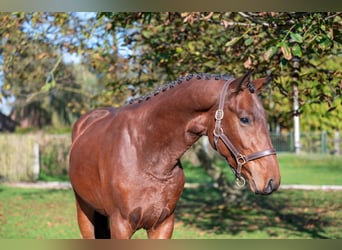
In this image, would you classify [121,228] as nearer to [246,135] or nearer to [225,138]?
[225,138]

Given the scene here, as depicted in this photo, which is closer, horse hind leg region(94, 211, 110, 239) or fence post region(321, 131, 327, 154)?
horse hind leg region(94, 211, 110, 239)

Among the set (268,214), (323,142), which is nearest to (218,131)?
(268,214)

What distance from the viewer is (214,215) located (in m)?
11.0

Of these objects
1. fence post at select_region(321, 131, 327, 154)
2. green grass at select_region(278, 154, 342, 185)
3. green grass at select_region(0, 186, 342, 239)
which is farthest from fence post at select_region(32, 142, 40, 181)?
fence post at select_region(321, 131, 327, 154)

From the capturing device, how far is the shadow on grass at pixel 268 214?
9086 millimetres

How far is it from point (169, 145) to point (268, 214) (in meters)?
8.05

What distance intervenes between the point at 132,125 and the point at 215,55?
365 centimetres

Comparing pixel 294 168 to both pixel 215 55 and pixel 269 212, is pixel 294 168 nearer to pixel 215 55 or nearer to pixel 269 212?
pixel 269 212

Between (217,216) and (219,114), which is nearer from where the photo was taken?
(219,114)

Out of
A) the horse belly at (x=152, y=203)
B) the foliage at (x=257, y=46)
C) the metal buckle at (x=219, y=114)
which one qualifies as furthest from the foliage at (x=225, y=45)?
the horse belly at (x=152, y=203)

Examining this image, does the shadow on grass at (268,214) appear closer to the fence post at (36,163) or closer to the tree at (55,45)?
the tree at (55,45)

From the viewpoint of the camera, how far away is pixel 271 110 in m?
11.2

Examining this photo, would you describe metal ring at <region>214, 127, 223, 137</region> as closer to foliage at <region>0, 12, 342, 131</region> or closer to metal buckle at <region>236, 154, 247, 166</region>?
metal buckle at <region>236, 154, 247, 166</region>

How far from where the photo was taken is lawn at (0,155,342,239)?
8.86m
